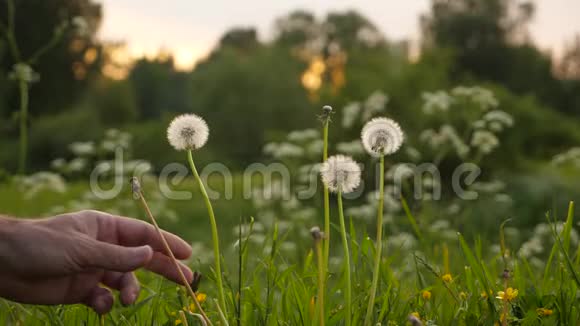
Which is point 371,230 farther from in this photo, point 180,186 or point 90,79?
point 90,79

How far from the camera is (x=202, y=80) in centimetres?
3161

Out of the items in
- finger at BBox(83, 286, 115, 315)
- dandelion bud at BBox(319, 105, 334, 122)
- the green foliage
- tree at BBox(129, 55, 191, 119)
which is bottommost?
finger at BBox(83, 286, 115, 315)

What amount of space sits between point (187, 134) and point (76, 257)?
0.42 meters

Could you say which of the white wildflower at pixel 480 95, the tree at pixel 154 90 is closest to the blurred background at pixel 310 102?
the white wildflower at pixel 480 95

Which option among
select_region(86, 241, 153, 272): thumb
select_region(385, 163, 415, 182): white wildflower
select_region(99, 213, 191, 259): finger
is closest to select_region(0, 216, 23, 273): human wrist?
select_region(86, 241, 153, 272): thumb

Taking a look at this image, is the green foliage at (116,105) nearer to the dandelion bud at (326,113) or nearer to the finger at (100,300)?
the finger at (100,300)

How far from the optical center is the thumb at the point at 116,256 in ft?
5.11

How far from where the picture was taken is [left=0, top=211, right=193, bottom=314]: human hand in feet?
5.14

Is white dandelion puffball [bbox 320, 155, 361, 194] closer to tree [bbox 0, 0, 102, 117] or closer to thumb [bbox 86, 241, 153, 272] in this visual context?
thumb [bbox 86, 241, 153, 272]

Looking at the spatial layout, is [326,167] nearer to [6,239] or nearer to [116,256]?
[116,256]

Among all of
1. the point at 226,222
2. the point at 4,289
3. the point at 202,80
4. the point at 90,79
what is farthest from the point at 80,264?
the point at 202,80

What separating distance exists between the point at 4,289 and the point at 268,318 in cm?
79

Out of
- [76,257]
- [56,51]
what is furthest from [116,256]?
[56,51]

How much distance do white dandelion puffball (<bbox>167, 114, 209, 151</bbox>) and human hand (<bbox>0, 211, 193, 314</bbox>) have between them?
0.28m
